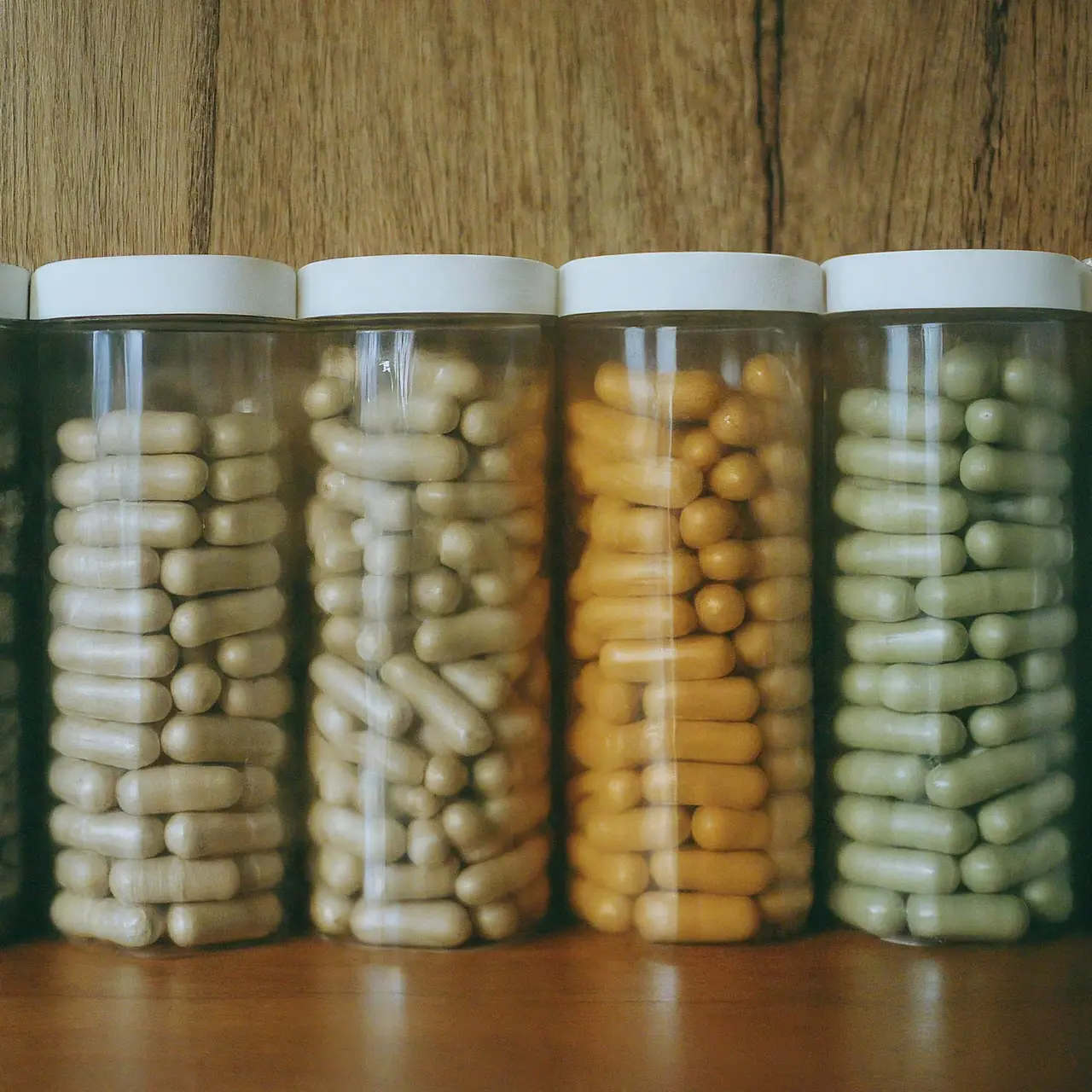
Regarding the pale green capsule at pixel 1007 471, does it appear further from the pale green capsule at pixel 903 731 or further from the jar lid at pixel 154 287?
the jar lid at pixel 154 287

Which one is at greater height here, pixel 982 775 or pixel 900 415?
pixel 900 415

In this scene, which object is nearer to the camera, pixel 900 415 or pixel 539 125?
pixel 900 415

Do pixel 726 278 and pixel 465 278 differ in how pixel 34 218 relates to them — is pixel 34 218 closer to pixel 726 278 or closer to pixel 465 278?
pixel 465 278

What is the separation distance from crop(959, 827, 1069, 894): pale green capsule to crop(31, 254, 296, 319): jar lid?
397 mm

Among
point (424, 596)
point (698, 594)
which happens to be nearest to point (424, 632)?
point (424, 596)

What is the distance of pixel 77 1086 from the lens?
41 centimetres

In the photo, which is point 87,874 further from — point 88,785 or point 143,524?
point 143,524

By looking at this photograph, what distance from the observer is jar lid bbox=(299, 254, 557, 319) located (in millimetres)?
537

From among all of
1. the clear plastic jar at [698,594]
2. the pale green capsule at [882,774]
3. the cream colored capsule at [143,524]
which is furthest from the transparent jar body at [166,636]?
the pale green capsule at [882,774]

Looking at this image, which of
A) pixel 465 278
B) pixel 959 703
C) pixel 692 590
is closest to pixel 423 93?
pixel 465 278

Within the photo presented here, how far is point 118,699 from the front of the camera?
53cm

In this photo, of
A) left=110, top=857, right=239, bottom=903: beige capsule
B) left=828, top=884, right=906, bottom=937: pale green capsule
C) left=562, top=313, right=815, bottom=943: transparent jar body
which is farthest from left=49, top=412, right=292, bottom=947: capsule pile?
left=828, top=884, right=906, bottom=937: pale green capsule

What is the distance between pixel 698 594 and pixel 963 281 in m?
0.18

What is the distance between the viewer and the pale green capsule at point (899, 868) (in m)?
0.54
